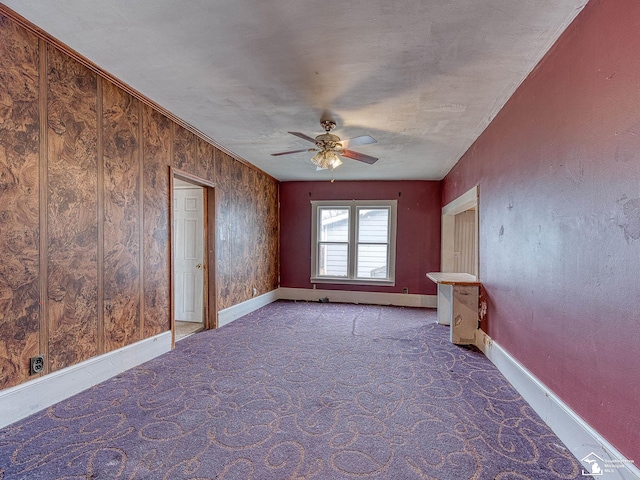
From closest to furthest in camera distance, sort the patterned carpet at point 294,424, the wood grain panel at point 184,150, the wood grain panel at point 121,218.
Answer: the patterned carpet at point 294,424
the wood grain panel at point 121,218
the wood grain panel at point 184,150

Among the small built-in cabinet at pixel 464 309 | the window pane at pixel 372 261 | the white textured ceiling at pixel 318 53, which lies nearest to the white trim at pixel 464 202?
the white textured ceiling at pixel 318 53

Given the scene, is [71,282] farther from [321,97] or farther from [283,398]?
[321,97]

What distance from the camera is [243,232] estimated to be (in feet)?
17.5

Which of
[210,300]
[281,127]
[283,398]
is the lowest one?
[283,398]

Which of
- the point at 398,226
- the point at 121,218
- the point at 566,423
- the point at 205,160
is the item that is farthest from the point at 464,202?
the point at 121,218

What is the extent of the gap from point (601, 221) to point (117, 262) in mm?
3582

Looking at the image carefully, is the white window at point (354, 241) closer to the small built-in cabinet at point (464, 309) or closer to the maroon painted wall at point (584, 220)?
the small built-in cabinet at point (464, 309)

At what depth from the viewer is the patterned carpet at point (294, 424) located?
5.56ft

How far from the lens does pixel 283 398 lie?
245 cm

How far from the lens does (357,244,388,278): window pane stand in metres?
6.63

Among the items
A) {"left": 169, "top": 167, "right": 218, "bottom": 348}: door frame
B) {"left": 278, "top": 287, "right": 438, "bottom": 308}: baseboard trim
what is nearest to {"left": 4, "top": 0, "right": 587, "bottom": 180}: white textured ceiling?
{"left": 169, "top": 167, "right": 218, "bottom": 348}: door frame

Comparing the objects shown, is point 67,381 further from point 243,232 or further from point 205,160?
point 243,232

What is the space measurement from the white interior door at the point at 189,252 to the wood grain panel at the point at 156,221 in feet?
3.49

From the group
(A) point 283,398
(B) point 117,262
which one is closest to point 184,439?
(A) point 283,398
